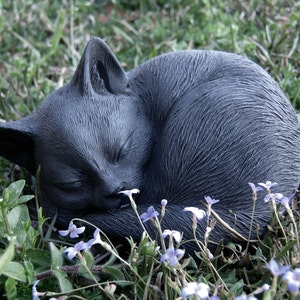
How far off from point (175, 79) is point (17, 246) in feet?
1.70

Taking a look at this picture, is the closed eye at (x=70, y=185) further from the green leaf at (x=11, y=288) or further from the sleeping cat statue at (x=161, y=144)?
the green leaf at (x=11, y=288)

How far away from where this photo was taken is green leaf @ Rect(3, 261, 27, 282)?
1.16m

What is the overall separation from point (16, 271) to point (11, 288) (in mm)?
33

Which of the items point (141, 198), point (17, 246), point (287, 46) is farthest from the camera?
point (287, 46)

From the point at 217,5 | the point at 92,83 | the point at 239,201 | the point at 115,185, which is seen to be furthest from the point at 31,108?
the point at 217,5

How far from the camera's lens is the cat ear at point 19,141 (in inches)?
53.7

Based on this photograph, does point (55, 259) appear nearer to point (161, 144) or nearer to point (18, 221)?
point (18, 221)

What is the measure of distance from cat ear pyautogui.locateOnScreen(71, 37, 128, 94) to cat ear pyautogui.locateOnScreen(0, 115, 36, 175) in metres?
0.15

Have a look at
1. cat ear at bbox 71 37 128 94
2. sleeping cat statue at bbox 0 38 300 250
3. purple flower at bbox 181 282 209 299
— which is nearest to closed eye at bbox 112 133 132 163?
sleeping cat statue at bbox 0 38 300 250

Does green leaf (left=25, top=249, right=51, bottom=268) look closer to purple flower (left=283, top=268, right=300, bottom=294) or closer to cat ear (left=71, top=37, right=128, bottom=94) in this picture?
cat ear (left=71, top=37, right=128, bottom=94)

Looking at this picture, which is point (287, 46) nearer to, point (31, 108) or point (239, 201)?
point (31, 108)

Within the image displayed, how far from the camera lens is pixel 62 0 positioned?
2971mm

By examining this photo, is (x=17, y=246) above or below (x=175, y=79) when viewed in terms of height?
below

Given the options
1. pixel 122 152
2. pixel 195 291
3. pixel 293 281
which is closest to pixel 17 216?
pixel 122 152
